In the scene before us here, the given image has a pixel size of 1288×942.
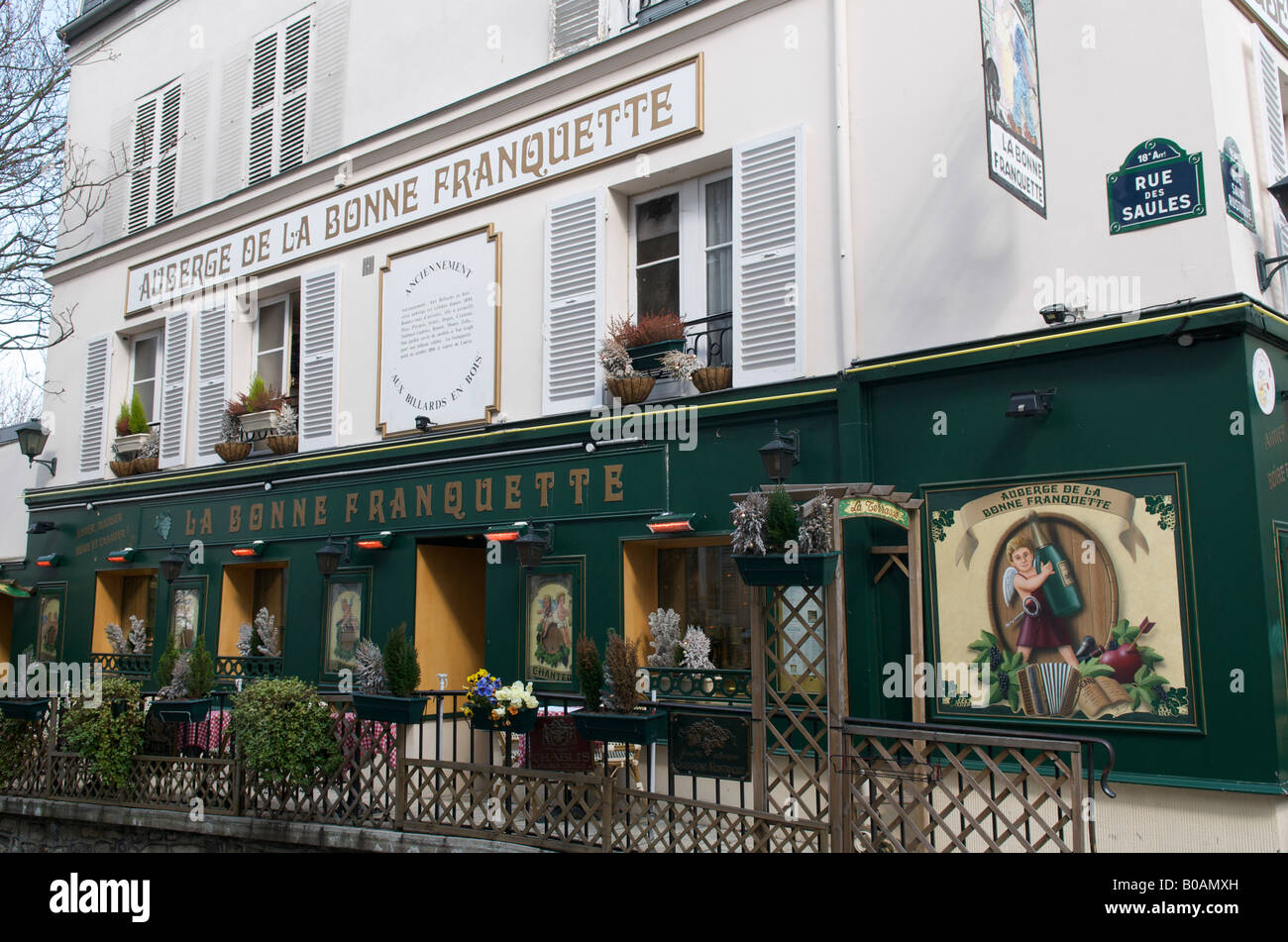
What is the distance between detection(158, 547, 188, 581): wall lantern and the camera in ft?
44.1

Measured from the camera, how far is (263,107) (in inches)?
550

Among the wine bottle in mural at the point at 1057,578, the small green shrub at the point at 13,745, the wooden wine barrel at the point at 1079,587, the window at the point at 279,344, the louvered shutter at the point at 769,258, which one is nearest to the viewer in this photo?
the wooden wine barrel at the point at 1079,587

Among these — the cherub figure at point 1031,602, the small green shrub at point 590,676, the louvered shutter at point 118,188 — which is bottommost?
the small green shrub at point 590,676

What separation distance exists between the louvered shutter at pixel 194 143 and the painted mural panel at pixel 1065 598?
37.2 ft

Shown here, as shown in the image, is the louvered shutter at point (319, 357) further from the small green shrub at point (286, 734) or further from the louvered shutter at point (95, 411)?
the louvered shutter at point (95, 411)

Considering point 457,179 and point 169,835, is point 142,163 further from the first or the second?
point 169,835

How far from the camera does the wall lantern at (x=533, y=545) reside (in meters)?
9.80

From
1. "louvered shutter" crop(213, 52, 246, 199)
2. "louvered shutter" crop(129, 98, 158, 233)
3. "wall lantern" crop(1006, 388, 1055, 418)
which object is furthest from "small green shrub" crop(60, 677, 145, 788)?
"wall lantern" crop(1006, 388, 1055, 418)

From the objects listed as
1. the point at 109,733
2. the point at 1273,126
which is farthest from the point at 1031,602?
the point at 109,733

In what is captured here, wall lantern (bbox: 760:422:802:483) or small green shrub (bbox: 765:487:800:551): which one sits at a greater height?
wall lantern (bbox: 760:422:802:483)

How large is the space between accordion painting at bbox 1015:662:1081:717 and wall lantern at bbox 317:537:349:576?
7.24 meters

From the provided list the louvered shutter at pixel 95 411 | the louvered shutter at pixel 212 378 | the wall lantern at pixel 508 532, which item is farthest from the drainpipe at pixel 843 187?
the louvered shutter at pixel 95 411

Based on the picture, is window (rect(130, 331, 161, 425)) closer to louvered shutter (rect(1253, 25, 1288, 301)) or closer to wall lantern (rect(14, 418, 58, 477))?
wall lantern (rect(14, 418, 58, 477))
